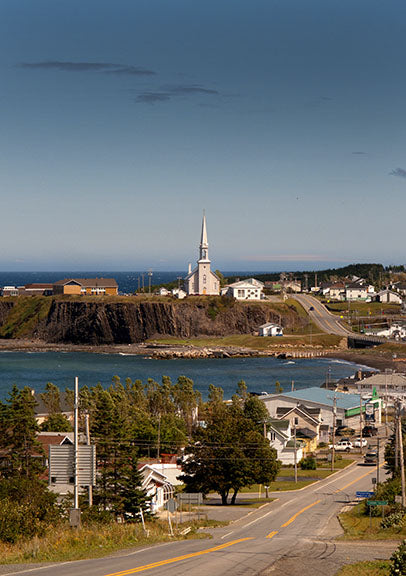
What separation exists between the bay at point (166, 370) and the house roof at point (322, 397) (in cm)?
1505

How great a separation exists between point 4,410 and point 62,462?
21.0 meters

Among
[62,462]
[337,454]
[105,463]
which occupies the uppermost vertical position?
[62,462]

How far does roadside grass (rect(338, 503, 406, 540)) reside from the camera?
22.9 metres

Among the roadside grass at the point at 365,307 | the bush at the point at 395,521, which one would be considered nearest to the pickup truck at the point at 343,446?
the bush at the point at 395,521

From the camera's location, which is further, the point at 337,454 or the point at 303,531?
the point at 337,454

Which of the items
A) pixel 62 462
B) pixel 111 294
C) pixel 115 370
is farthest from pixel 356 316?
pixel 62 462

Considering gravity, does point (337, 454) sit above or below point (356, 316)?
below

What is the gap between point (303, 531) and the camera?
27.3 meters

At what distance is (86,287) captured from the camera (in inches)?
6757

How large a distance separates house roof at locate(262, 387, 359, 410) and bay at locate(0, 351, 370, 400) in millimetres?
15047

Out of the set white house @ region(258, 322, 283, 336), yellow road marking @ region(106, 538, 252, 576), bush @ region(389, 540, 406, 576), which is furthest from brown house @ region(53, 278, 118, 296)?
bush @ region(389, 540, 406, 576)

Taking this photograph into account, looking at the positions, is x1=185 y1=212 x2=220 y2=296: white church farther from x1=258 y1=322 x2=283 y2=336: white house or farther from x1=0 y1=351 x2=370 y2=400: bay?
x1=0 y1=351 x2=370 y2=400: bay

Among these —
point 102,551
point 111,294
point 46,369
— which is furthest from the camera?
point 111,294

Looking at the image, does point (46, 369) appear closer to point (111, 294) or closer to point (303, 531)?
point (111, 294)
